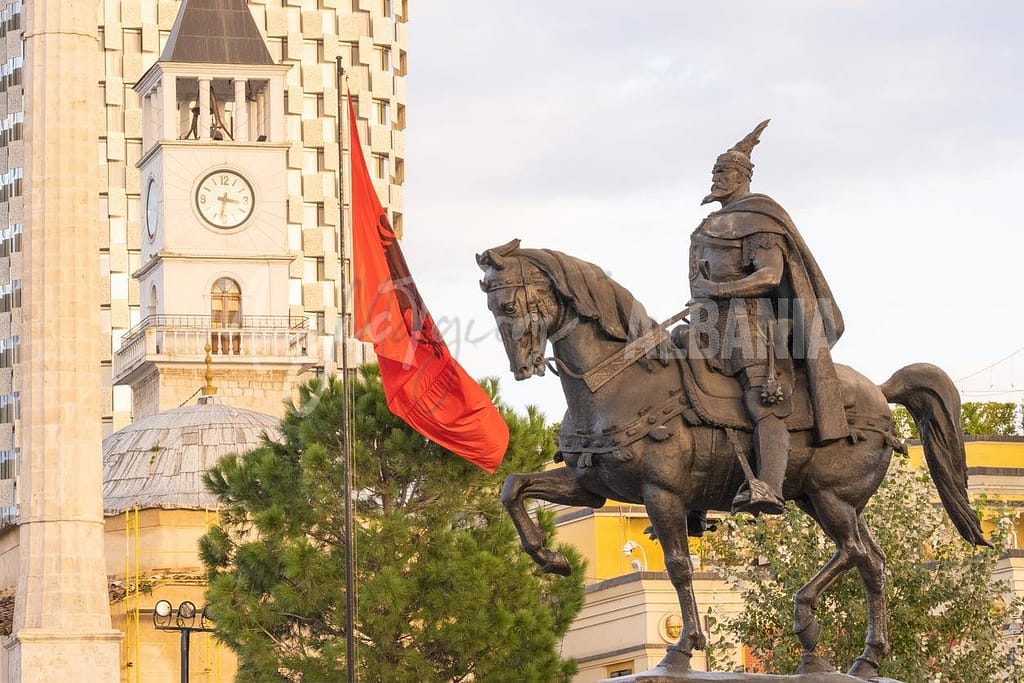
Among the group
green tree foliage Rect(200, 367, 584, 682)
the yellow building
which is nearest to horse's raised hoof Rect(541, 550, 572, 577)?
green tree foliage Rect(200, 367, 584, 682)

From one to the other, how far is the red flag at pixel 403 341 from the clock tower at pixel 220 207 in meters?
50.0

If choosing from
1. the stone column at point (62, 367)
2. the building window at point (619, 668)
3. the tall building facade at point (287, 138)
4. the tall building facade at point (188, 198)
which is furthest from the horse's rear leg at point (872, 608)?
the tall building facade at point (287, 138)

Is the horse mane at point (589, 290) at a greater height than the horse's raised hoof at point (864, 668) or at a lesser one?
greater

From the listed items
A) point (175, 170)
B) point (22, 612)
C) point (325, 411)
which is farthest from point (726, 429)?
point (175, 170)

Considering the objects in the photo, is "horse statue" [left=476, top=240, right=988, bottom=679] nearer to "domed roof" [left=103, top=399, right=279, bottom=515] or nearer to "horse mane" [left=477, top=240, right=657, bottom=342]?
"horse mane" [left=477, top=240, right=657, bottom=342]

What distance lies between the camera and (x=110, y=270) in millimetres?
116062

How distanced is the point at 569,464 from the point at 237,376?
71927 mm

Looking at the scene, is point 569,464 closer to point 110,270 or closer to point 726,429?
point 726,429

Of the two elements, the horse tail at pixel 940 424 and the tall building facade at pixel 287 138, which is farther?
the tall building facade at pixel 287 138

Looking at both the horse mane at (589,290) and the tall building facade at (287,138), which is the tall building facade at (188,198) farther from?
the horse mane at (589,290)

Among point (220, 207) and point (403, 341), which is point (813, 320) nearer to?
point (403, 341)

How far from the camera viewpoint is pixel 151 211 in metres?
93.8

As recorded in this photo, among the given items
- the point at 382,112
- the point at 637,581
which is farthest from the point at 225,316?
the point at 637,581

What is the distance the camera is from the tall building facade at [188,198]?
43219 mm
